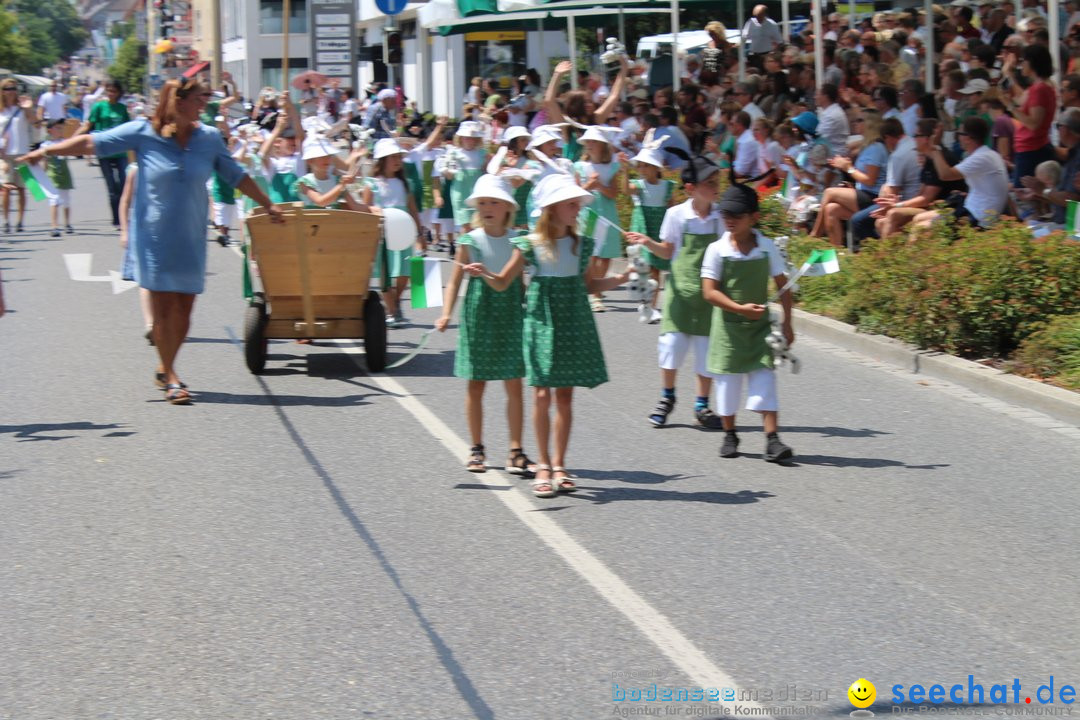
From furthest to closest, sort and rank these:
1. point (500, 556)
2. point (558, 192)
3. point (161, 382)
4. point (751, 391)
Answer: point (161, 382), point (751, 391), point (558, 192), point (500, 556)

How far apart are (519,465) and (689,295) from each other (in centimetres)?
180

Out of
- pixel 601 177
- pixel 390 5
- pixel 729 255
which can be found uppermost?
pixel 390 5

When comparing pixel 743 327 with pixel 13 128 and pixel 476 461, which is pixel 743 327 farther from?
pixel 13 128

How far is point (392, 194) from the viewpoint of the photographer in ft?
43.7

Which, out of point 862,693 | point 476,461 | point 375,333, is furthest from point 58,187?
point 862,693

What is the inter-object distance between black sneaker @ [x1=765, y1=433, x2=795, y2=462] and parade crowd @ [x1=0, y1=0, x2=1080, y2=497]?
14 mm

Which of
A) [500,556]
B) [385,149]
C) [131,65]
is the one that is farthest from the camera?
[131,65]

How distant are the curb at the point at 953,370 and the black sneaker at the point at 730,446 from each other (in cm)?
221

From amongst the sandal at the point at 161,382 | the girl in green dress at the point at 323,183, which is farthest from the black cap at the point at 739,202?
the girl in green dress at the point at 323,183

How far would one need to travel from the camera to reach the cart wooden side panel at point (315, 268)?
11.0 meters

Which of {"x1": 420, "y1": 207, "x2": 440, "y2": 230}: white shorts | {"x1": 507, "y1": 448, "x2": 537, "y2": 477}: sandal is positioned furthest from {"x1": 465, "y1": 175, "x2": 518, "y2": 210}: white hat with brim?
{"x1": 420, "y1": 207, "x2": 440, "y2": 230}: white shorts

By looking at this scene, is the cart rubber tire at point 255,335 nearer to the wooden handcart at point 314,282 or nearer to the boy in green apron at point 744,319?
the wooden handcart at point 314,282

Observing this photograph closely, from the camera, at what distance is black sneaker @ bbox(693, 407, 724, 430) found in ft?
30.7

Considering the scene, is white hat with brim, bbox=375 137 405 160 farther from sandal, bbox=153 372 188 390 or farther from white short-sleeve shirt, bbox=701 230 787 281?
white short-sleeve shirt, bbox=701 230 787 281
